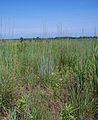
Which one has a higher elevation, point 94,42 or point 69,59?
point 94,42

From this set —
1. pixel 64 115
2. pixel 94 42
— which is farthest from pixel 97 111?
pixel 94 42

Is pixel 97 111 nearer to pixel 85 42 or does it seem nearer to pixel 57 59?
pixel 85 42

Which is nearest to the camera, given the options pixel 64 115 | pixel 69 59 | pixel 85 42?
pixel 64 115

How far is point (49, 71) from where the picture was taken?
105 inches

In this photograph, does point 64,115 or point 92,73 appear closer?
point 64,115

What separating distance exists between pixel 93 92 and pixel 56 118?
0.67 meters

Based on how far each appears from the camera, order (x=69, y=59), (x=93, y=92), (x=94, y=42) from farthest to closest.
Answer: (x=69, y=59)
(x=94, y=42)
(x=93, y=92)

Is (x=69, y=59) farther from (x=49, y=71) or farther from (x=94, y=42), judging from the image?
(x=94, y=42)

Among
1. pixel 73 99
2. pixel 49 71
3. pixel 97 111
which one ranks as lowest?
pixel 97 111

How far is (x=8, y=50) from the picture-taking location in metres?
2.40

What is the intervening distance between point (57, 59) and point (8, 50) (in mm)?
1270

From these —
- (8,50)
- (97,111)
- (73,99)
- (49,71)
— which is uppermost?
(8,50)

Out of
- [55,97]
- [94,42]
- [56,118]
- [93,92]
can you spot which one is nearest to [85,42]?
[94,42]

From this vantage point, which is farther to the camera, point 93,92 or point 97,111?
point 93,92
